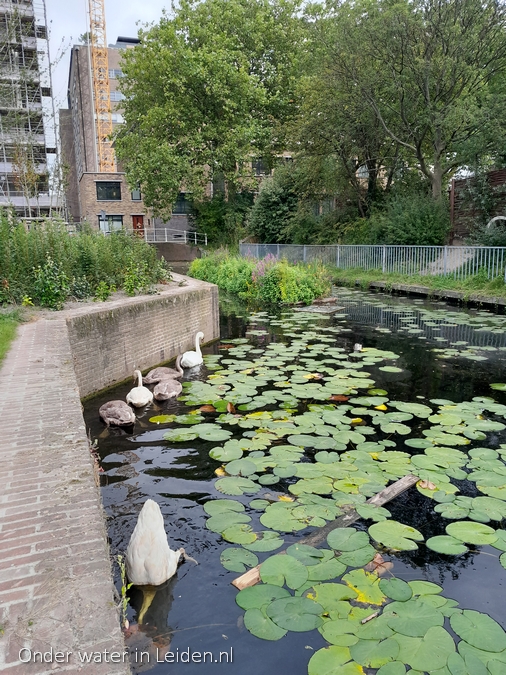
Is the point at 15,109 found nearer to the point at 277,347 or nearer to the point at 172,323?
the point at 172,323

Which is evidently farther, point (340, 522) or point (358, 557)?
point (340, 522)

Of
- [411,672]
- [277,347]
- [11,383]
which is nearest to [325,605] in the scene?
[411,672]

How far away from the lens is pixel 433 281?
16.9m

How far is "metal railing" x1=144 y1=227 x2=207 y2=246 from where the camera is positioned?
35547mm

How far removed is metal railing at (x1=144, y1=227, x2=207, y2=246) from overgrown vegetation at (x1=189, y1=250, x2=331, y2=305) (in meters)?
17.0

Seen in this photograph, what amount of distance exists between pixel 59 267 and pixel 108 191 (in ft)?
116

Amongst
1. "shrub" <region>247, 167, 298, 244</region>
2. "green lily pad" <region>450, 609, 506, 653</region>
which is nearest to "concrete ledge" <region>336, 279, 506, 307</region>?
"shrub" <region>247, 167, 298, 244</region>

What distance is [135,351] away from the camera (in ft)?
25.6

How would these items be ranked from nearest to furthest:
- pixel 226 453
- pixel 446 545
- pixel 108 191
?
pixel 446 545
pixel 226 453
pixel 108 191

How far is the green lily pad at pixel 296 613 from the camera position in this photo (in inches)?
99.4

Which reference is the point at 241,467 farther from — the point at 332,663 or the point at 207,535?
the point at 332,663

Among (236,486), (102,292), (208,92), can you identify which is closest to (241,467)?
(236,486)

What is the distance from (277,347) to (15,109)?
14583mm

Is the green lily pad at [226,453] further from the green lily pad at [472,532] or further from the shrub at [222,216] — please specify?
the shrub at [222,216]
